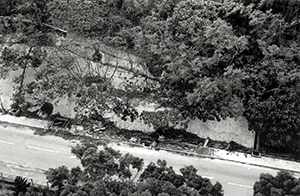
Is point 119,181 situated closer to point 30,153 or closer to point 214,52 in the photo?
point 30,153

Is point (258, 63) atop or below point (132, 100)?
atop

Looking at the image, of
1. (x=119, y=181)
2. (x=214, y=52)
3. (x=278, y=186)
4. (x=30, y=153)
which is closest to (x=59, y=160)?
(x=30, y=153)

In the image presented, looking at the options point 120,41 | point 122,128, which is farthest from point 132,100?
point 120,41

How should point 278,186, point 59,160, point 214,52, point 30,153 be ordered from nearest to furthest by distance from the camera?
1. point 278,186
2. point 59,160
3. point 214,52
4. point 30,153

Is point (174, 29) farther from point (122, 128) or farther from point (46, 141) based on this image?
point (46, 141)

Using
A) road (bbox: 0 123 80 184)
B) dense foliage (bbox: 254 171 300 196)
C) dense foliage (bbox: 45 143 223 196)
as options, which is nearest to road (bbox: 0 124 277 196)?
road (bbox: 0 123 80 184)

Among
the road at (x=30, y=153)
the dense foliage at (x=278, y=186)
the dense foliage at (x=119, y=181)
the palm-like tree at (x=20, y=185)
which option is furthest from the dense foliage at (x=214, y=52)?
the palm-like tree at (x=20, y=185)

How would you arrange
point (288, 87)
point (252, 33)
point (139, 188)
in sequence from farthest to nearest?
point (252, 33) < point (288, 87) < point (139, 188)

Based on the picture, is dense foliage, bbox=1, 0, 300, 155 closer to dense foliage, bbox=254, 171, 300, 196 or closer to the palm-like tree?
dense foliage, bbox=254, 171, 300, 196

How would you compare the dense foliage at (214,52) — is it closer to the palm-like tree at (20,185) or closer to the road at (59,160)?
the road at (59,160)
